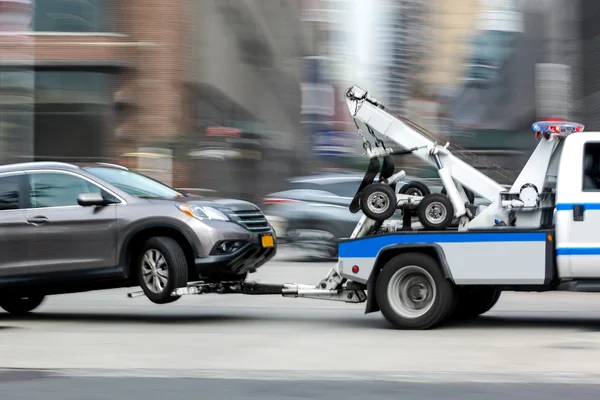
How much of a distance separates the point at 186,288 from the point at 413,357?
10.2 feet

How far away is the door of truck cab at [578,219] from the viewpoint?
376 inches

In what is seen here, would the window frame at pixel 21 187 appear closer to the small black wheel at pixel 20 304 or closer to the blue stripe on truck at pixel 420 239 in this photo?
the small black wheel at pixel 20 304

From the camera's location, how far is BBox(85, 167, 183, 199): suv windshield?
36.6 feet

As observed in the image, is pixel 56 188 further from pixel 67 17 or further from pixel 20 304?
pixel 67 17

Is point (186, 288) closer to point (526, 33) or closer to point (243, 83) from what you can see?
point (526, 33)

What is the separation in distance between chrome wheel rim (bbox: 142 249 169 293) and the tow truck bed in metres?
2.25

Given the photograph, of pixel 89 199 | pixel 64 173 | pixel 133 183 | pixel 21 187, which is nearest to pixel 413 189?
pixel 133 183

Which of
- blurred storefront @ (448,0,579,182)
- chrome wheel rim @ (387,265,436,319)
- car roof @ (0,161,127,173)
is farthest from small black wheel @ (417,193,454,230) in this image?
blurred storefront @ (448,0,579,182)

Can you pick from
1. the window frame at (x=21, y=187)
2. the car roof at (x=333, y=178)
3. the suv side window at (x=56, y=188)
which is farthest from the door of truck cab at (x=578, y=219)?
the car roof at (x=333, y=178)

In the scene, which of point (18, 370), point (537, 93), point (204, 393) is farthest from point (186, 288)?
point (537, 93)

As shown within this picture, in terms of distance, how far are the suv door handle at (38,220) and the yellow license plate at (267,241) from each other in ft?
7.99

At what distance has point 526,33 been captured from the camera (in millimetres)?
34094

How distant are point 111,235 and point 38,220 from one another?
35.8 inches

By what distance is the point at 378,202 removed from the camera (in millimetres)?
10250
